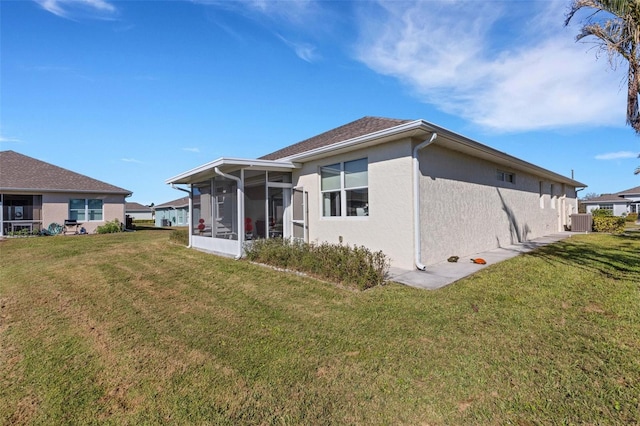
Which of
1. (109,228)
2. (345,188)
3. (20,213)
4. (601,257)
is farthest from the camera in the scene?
(109,228)

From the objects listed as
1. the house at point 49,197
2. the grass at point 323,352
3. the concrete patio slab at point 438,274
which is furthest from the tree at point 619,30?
the house at point 49,197

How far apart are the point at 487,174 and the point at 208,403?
10942 millimetres

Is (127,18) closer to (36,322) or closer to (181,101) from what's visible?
(181,101)

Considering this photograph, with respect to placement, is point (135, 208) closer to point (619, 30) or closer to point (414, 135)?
point (414, 135)

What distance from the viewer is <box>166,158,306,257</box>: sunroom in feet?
31.0

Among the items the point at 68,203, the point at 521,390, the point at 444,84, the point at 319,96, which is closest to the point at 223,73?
the point at 319,96

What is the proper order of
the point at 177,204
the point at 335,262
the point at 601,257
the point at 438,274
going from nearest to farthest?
the point at 335,262, the point at 438,274, the point at 601,257, the point at 177,204

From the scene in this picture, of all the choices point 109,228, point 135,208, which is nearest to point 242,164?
point 109,228

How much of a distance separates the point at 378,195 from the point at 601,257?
710 cm

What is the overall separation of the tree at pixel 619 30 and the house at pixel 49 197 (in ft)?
88.3

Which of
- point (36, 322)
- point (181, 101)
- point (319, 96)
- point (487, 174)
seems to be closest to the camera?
point (36, 322)

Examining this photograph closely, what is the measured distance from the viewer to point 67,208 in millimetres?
20672

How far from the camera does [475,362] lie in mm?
3172

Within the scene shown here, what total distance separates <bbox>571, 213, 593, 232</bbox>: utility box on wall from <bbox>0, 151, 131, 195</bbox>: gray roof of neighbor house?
30.9 metres
